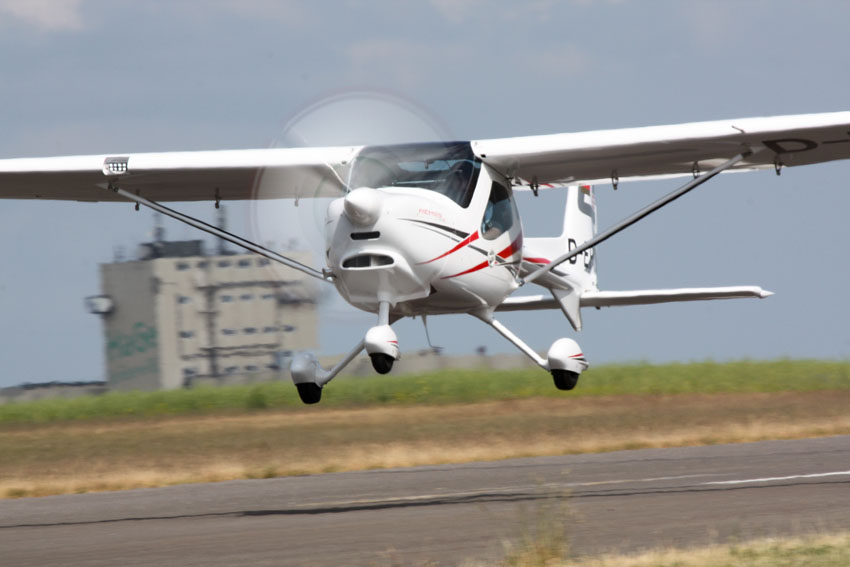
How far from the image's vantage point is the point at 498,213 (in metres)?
13.3

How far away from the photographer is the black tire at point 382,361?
37.7 ft

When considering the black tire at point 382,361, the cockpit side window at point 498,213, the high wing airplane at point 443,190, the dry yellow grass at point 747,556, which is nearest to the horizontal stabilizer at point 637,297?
the high wing airplane at point 443,190

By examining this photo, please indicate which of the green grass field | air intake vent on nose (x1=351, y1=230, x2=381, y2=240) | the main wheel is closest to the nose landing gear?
the main wheel

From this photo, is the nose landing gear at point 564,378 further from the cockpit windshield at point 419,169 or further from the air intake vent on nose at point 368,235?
the air intake vent on nose at point 368,235

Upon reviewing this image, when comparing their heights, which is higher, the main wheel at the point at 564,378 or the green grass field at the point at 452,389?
the main wheel at the point at 564,378

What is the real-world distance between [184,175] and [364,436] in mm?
11176

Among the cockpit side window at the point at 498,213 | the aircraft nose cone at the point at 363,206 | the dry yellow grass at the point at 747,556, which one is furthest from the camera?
the cockpit side window at the point at 498,213

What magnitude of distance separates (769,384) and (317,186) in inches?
1006

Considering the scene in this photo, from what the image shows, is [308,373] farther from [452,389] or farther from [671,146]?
[452,389]

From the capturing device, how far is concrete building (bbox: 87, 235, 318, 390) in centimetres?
5647

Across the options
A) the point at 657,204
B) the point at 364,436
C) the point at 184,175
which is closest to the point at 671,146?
the point at 657,204

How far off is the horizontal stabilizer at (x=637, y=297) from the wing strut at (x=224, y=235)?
3.69 metres

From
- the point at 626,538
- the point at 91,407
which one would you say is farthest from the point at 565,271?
the point at 91,407

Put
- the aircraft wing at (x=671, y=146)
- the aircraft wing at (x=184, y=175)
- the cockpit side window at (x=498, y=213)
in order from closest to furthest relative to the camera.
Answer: the cockpit side window at (x=498, y=213) < the aircraft wing at (x=671, y=146) < the aircraft wing at (x=184, y=175)
